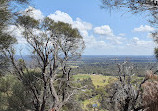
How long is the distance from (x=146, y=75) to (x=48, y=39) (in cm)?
444

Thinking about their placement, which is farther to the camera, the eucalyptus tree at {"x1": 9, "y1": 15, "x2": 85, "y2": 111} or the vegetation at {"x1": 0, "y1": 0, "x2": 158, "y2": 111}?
the eucalyptus tree at {"x1": 9, "y1": 15, "x2": 85, "y2": 111}

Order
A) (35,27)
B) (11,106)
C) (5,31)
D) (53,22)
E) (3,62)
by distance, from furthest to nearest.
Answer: (11,106)
(53,22)
(35,27)
(3,62)
(5,31)

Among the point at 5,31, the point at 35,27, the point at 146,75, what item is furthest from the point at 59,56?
the point at 146,75

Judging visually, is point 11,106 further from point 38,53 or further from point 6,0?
point 6,0

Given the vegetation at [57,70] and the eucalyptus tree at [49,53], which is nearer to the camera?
the vegetation at [57,70]

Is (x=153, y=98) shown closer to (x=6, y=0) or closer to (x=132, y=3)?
(x=132, y=3)

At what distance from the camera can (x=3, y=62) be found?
15.2 ft

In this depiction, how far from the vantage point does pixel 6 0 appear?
110 inches

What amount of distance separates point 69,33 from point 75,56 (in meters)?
1.30

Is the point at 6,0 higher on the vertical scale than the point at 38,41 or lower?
higher

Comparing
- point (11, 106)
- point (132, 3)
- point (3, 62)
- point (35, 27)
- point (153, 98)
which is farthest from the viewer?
point (11, 106)

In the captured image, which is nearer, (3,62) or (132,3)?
(132,3)

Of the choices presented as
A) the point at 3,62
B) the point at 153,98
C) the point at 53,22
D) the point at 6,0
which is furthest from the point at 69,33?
the point at 153,98

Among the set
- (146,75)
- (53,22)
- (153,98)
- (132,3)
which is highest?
(53,22)
